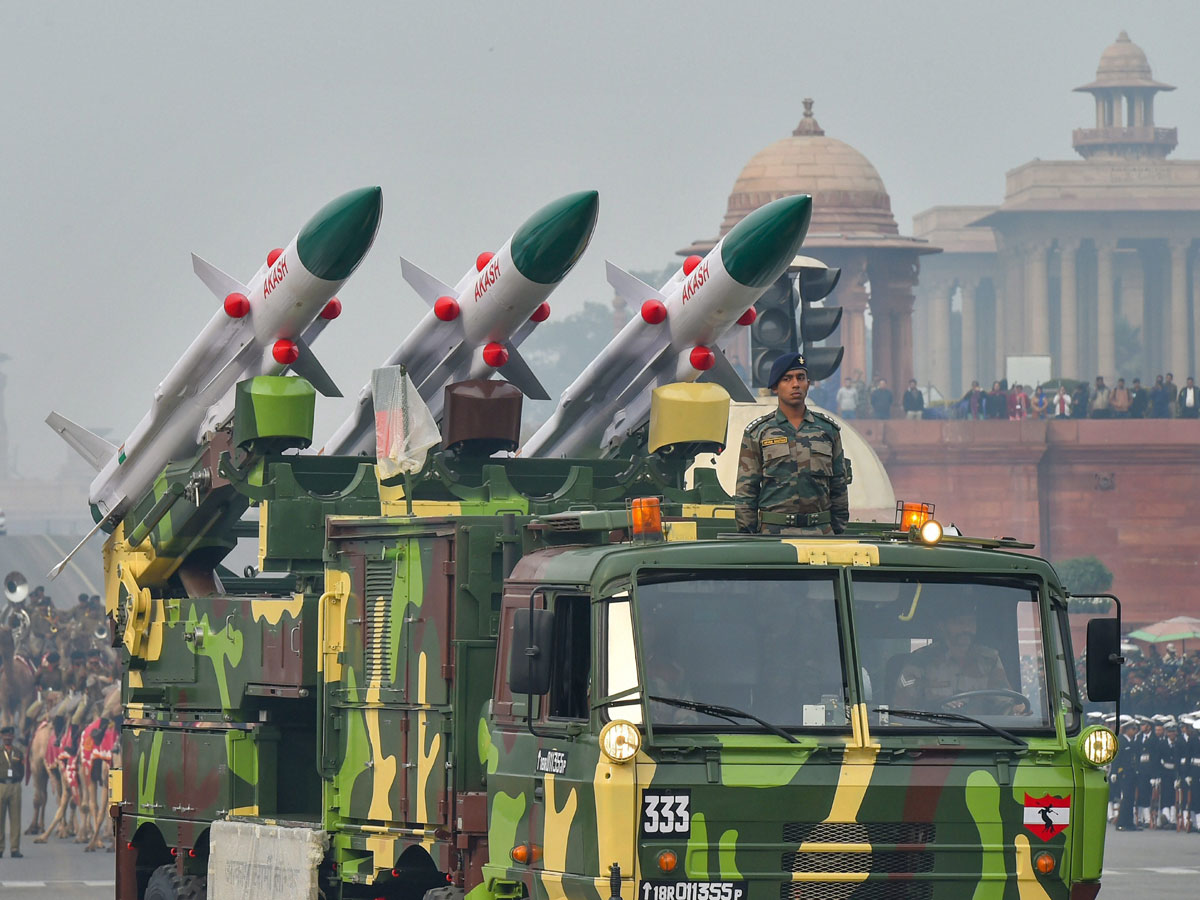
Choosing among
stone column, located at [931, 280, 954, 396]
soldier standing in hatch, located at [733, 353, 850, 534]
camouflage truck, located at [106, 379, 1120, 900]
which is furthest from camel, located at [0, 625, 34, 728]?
stone column, located at [931, 280, 954, 396]

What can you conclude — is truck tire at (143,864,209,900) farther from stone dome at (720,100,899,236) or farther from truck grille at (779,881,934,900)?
stone dome at (720,100,899,236)

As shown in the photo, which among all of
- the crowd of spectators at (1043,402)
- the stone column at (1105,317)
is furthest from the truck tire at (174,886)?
the stone column at (1105,317)

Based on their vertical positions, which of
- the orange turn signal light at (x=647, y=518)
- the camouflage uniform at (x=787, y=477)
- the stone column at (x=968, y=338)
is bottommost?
the orange turn signal light at (x=647, y=518)

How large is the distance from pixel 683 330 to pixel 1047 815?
847 centimetres

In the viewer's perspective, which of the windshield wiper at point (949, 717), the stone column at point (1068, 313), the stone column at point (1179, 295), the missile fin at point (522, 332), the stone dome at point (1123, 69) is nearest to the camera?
the windshield wiper at point (949, 717)

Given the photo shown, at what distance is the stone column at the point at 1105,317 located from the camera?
103 meters

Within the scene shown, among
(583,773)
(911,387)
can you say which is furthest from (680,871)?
(911,387)

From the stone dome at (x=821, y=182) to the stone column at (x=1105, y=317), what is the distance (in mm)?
34944

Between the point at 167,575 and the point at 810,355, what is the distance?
4.64 m

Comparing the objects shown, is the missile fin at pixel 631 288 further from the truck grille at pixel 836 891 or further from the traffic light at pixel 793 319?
the truck grille at pixel 836 891

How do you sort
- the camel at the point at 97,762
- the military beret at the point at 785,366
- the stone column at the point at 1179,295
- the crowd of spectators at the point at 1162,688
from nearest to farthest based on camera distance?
the military beret at the point at 785,366 < the camel at the point at 97,762 < the crowd of spectators at the point at 1162,688 < the stone column at the point at 1179,295

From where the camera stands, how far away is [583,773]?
33.0ft

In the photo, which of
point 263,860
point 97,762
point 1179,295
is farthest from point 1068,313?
point 263,860

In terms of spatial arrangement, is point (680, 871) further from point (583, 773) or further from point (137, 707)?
point (137, 707)
